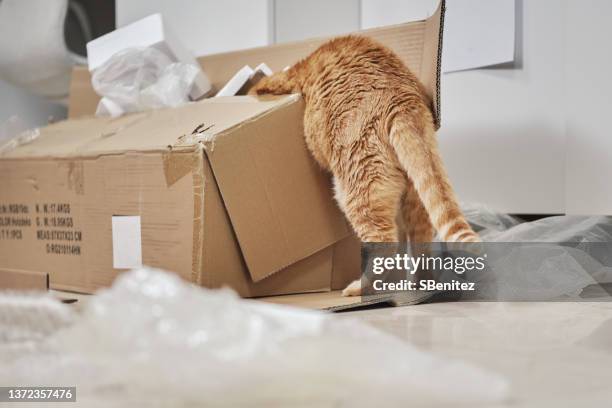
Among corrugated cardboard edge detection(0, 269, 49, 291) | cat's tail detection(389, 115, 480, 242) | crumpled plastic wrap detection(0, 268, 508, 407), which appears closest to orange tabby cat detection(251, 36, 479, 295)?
cat's tail detection(389, 115, 480, 242)

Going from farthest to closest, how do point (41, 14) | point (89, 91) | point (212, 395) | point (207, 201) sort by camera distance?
point (41, 14) < point (89, 91) < point (207, 201) < point (212, 395)

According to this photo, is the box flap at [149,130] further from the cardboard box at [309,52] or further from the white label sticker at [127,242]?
the cardboard box at [309,52]

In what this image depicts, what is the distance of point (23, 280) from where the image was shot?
1512mm

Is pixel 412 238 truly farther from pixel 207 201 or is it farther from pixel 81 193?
pixel 81 193

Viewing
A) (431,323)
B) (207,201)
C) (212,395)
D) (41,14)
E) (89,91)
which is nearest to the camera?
(212,395)

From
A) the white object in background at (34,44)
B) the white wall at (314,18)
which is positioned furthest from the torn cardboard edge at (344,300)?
the white object in background at (34,44)

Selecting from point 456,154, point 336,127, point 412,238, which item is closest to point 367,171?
point 336,127

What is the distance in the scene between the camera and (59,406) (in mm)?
676

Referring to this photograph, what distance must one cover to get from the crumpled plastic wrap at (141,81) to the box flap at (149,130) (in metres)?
0.05

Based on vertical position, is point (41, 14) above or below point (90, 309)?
above

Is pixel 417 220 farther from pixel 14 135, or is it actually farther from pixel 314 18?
pixel 14 135

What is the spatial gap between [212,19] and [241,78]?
0.70 metres

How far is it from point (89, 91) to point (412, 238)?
4.24 ft

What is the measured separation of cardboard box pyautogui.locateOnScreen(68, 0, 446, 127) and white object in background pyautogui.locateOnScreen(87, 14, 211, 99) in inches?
2.7
